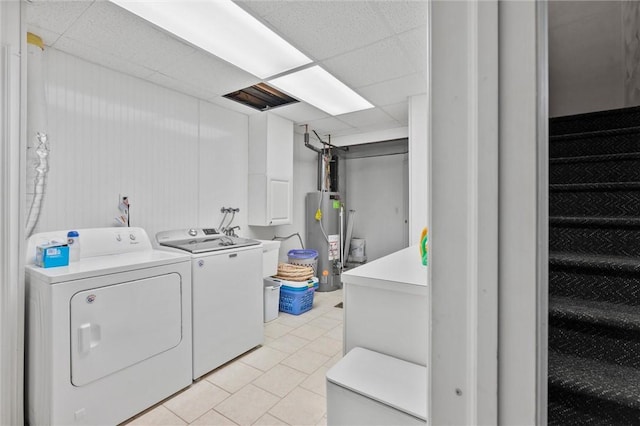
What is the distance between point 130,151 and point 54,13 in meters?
1.07

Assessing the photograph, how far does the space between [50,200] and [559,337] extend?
317 centimetres

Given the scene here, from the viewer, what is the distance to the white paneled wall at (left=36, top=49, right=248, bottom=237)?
2172 mm

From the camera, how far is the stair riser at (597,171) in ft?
4.95

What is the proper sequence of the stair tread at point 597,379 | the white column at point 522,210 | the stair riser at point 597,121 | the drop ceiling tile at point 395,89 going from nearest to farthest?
the white column at point 522,210 < the stair tread at point 597,379 < the stair riser at point 597,121 < the drop ceiling tile at point 395,89

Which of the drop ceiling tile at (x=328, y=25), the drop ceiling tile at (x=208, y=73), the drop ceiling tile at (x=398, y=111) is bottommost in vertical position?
the drop ceiling tile at (x=208, y=73)

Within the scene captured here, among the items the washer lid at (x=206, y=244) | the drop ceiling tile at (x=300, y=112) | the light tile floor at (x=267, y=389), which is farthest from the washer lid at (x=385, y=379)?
the drop ceiling tile at (x=300, y=112)

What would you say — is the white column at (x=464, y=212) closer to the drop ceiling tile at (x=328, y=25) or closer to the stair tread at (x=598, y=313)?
the stair tread at (x=598, y=313)

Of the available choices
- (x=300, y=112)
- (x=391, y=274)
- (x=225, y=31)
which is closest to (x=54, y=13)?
(x=225, y=31)

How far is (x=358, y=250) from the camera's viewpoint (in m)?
5.52

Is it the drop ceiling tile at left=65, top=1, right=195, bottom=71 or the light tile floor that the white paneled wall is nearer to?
the drop ceiling tile at left=65, top=1, right=195, bottom=71

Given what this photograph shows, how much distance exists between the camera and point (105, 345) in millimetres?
1684

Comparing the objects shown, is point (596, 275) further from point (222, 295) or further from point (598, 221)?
point (222, 295)

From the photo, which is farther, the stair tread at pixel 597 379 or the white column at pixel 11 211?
the white column at pixel 11 211

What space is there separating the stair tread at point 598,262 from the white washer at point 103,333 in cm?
227
